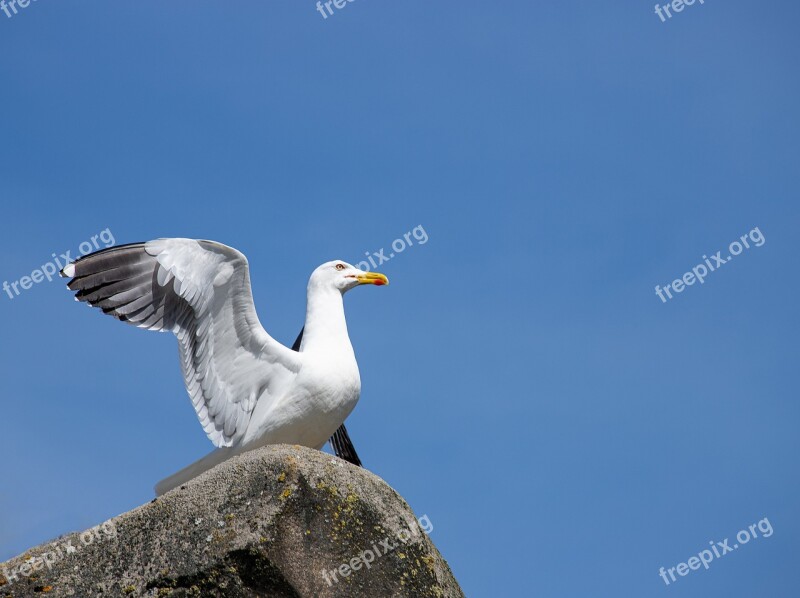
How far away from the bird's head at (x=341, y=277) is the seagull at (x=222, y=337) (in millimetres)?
194

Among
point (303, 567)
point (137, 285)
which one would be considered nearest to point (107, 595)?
point (303, 567)

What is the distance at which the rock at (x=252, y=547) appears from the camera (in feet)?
27.2

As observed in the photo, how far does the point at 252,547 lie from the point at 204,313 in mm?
3987

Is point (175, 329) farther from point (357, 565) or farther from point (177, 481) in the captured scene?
point (357, 565)

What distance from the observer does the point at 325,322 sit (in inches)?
464

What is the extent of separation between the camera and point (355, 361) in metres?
11.5

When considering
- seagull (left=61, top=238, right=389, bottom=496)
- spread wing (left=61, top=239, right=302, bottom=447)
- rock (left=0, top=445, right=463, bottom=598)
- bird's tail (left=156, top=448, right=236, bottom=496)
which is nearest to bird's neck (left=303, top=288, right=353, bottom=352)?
seagull (left=61, top=238, right=389, bottom=496)

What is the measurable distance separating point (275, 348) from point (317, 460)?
2.94 meters

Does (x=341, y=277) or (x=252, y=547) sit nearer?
(x=252, y=547)

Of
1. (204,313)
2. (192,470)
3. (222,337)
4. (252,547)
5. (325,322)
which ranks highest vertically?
(204,313)

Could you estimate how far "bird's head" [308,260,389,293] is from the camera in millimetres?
12141

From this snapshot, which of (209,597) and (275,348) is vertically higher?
(275,348)

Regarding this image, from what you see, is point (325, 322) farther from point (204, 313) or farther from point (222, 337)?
point (204, 313)

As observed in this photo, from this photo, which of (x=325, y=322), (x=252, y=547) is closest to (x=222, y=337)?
(x=325, y=322)
